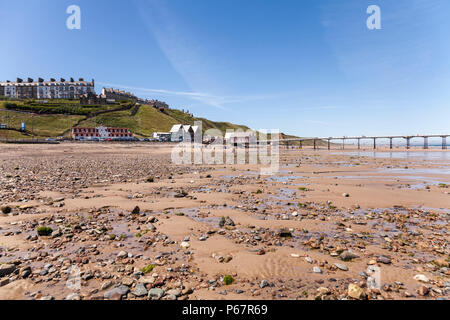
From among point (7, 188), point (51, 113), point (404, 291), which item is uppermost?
point (51, 113)

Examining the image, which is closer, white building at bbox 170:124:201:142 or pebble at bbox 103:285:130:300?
pebble at bbox 103:285:130:300

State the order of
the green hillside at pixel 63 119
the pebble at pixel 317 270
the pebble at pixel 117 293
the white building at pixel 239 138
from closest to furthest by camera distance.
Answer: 1. the pebble at pixel 117 293
2. the pebble at pixel 317 270
3. the green hillside at pixel 63 119
4. the white building at pixel 239 138

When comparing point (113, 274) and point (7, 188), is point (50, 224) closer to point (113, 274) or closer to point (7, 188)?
point (113, 274)

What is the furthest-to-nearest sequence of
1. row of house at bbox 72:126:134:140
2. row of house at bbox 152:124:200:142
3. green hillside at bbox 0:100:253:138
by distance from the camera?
row of house at bbox 152:124:200:142, green hillside at bbox 0:100:253:138, row of house at bbox 72:126:134:140

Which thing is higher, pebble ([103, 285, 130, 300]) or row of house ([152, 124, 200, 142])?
row of house ([152, 124, 200, 142])

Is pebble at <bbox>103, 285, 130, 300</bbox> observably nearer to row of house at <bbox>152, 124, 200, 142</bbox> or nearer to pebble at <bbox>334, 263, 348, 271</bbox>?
pebble at <bbox>334, 263, 348, 271</bbox>

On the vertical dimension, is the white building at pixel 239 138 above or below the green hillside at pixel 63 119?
below

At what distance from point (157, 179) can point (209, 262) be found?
13.1m

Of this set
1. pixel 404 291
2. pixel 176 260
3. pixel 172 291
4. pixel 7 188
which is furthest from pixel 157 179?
pixel 404 291

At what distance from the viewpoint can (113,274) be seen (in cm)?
486

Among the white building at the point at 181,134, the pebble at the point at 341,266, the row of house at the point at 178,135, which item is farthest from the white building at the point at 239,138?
the pebble at the point at 341,266

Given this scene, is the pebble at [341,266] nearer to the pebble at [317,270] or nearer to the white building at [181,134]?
the pebble at [317,270]

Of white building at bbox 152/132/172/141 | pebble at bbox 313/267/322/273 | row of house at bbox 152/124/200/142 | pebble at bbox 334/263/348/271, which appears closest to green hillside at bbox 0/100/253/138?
white building at bbox 152/132/172/141

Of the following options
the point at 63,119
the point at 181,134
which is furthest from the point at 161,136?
the point at 63,119
